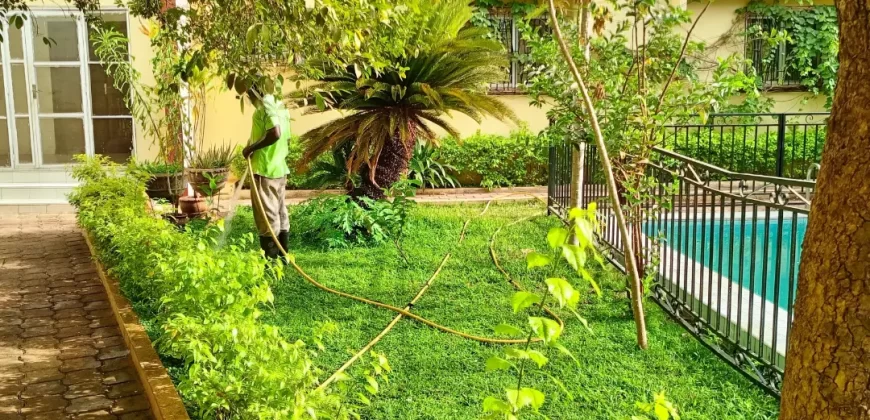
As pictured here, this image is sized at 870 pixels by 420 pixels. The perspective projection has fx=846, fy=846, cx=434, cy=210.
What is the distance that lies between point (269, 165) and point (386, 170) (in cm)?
183

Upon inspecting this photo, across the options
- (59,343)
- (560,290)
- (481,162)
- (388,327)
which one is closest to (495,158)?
(481,162)

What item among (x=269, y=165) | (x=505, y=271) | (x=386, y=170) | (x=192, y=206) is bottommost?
(x=505, y=271)

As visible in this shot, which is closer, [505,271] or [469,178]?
[505,271]

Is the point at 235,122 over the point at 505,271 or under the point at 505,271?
over

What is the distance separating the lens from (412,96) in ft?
27.2

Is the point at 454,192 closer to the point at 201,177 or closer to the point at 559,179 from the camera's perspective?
the point at 559,179

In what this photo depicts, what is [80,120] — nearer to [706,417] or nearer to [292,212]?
[292,212]

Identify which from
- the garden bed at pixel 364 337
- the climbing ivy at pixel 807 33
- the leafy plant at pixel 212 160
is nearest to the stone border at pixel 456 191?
the leafy plant at pixel 212 160

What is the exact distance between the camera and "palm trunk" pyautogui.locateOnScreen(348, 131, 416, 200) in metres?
8.82

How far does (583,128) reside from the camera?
5988 millimetres

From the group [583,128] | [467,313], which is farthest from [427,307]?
[583,128]

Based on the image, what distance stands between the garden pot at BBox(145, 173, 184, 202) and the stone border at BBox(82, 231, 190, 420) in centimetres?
330

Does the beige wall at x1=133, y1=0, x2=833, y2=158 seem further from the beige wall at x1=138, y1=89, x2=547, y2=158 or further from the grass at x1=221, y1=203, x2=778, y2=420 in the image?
the grass at x1=221, y1=203, x2=778, y2=420

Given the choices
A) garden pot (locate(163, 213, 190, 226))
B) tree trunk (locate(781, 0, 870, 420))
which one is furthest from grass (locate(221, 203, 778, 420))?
garden pot (locate(163, 213, 190, 226))
